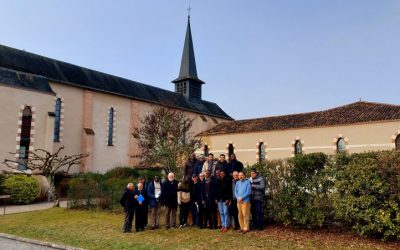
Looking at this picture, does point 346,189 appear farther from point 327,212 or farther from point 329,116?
point 329,116

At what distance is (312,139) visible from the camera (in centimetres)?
2642

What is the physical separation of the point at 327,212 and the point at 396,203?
167 cm

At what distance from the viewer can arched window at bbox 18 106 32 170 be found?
78.1 ft

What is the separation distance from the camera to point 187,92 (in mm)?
45875

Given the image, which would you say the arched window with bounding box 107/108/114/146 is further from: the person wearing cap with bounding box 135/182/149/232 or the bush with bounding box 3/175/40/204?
the person wearing cap with bounding box 135/182/149/232

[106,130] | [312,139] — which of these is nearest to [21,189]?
[106,130]

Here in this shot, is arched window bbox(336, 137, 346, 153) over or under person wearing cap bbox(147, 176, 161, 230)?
over

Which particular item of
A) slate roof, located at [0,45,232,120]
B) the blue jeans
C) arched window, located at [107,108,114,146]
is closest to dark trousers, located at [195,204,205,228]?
the blue jeans

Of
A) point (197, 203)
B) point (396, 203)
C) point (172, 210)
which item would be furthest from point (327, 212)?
point (172, 210)

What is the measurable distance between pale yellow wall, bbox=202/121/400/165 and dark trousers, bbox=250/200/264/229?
34.0 ft

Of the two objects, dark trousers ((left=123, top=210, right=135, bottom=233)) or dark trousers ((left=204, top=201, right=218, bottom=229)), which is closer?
dark trousers ((left=204, top=201, right=218, bottom=229))

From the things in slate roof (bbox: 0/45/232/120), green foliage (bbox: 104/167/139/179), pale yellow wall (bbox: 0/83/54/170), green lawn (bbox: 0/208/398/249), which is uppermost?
slate roof (bbox: 0/45/232/120)

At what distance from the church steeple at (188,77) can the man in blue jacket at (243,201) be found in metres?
36.9

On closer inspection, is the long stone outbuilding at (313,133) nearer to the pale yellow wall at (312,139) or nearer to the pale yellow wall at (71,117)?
the pale yellow wall at (312,139)
